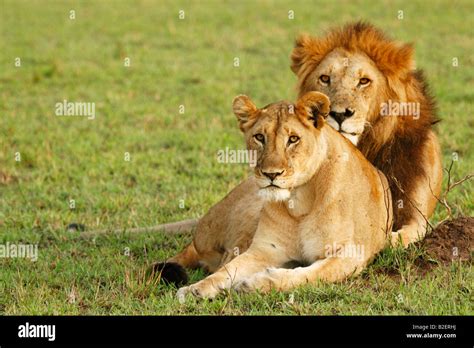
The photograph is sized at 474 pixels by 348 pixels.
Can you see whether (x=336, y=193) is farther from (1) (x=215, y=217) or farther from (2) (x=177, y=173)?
(2) (x=177, y=173)

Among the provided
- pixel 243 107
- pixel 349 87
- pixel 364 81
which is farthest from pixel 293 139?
pixel 364 81

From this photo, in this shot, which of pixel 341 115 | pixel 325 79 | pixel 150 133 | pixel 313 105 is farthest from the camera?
pixel 150 133

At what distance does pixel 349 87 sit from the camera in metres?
6.23

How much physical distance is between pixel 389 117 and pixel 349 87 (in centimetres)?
35

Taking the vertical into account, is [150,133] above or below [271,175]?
below

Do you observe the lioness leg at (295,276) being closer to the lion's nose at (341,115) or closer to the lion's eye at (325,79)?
the lion's nose at (341,115)

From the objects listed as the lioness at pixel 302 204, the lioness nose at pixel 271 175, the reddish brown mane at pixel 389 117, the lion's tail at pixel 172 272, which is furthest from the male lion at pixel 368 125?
the lioness nose at pixel 271 175

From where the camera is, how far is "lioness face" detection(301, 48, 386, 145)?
19.9 feet

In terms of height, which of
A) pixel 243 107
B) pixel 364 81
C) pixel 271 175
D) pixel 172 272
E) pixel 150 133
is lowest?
pixel 172 272

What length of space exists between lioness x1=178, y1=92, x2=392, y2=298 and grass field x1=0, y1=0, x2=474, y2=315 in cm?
12

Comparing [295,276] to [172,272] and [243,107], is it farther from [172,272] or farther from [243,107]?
[243,107]

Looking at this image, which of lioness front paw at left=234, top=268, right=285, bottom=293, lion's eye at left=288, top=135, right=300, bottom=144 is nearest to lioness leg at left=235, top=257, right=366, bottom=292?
lioness front paw at left=234, top=268, right=285, bottom=293
